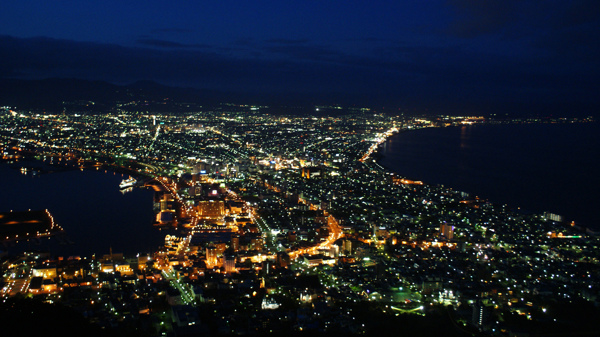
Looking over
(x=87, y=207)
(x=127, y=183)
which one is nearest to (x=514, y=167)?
(x=127, y=183)

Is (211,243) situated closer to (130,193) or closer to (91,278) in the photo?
(91,278)

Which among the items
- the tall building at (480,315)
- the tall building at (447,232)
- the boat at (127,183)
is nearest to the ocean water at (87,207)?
the boat at (127,183)

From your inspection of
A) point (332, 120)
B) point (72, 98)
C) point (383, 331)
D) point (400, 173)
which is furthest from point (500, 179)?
point (72, 98)

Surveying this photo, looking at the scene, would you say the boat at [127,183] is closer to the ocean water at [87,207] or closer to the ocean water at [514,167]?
the ocean water at [87,207]

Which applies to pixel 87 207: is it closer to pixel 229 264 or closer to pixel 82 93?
pixel 229 264

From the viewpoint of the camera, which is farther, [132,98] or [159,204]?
[132,98]

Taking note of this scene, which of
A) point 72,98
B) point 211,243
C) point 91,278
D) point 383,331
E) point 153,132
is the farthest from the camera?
point 72,98

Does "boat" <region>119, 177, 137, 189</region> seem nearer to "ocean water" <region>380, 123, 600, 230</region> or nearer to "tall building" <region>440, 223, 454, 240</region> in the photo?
"ocean water" <region>380, 123, 600, 230</region>
